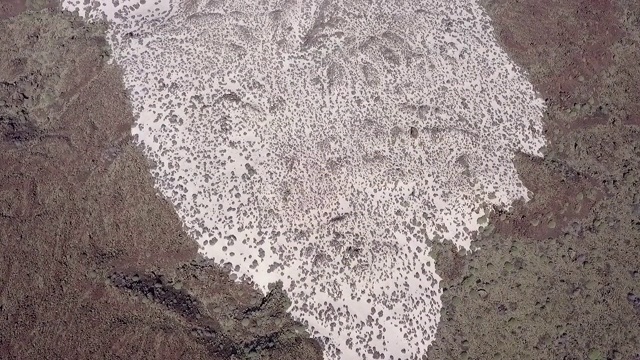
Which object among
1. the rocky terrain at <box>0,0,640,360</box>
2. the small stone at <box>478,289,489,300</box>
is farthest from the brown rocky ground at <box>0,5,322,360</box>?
the small stone at <box>478,289,489,300</box>

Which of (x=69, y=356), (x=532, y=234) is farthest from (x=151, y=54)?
(x=532, y=234)

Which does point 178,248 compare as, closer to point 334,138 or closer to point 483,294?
point 334,138

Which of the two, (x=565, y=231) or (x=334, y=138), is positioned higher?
(x=334, y=138)

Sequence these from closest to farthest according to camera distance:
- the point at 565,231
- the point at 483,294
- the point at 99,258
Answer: the point at 99,258, the point at 483,294, the point at 565,231

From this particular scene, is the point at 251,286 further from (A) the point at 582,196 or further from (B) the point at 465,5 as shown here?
(B) the point at 465,5

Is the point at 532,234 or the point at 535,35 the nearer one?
the point at 532,234

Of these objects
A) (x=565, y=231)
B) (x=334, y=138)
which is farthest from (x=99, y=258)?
(x=565, y=231)
